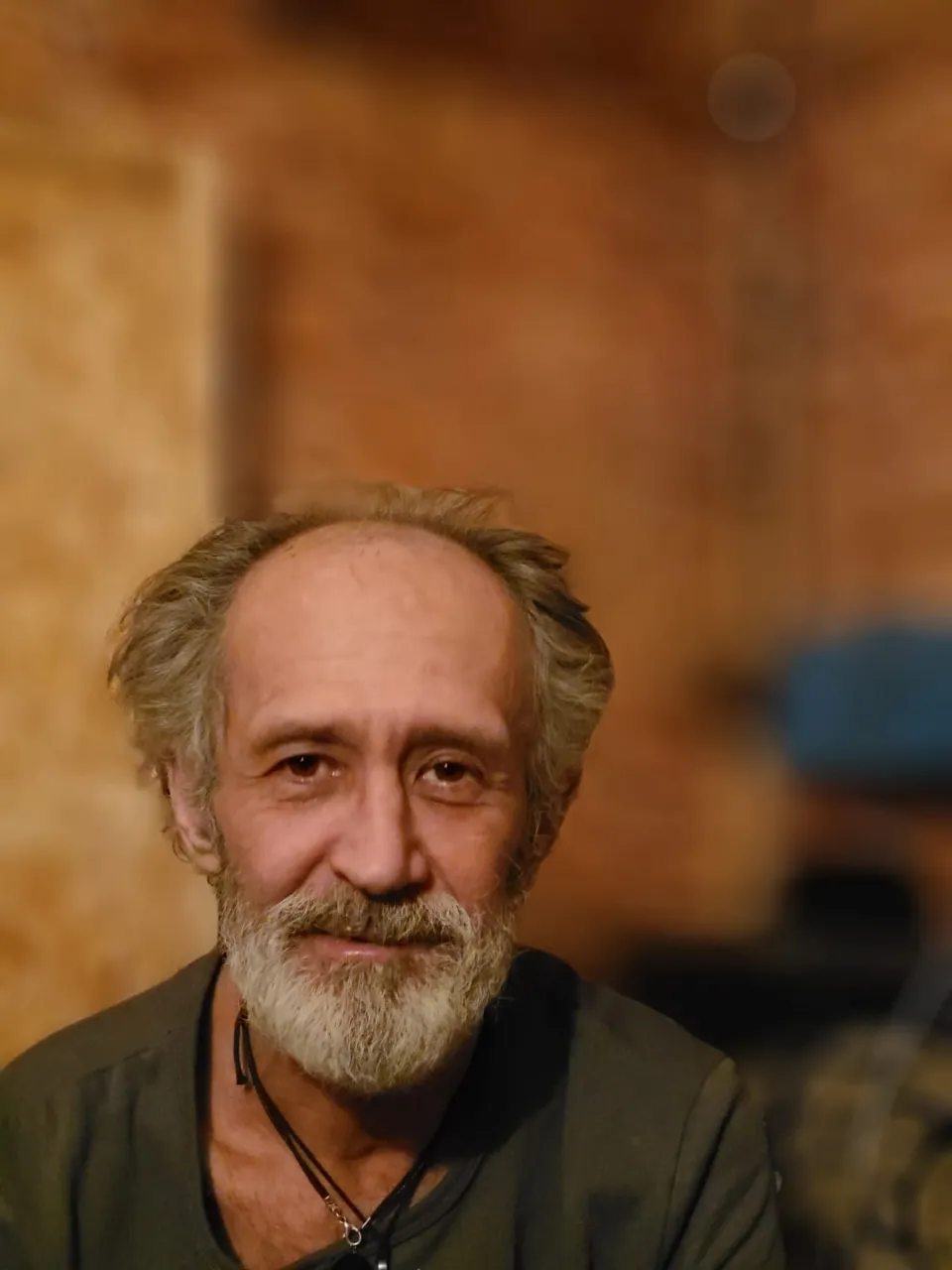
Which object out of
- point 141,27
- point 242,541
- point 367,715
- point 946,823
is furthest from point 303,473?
point 946,823

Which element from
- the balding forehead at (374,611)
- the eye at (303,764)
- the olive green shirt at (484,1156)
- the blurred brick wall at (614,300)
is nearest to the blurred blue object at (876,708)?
the blurred brick wall at (614,300)

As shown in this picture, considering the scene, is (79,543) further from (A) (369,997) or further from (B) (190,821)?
(A) (369,997)

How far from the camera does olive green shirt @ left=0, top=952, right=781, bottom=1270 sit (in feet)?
2.49

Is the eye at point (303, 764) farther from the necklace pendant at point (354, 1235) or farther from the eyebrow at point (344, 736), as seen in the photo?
the necklace pendant at point (354, 1235)

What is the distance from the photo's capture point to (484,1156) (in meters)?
0.81

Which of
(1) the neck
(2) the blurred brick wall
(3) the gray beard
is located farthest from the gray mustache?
(2) the blurred brick wall

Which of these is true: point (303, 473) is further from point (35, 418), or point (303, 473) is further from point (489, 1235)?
point (489, 1235)

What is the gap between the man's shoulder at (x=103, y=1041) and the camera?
80cm

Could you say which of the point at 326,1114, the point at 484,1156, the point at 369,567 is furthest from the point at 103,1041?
the point at 369,567

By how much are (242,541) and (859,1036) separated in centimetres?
94

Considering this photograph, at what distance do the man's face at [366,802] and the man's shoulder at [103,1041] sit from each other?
0.09 m

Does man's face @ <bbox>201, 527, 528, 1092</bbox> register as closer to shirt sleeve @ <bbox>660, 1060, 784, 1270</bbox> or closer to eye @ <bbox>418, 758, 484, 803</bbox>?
eye @ <bbox>418, 758, 484, 803</bbox>

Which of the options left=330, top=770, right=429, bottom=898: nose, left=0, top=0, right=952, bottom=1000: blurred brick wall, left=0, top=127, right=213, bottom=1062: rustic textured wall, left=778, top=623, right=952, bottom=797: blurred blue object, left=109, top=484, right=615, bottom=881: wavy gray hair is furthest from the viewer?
left=778, top=623, right=952, bottom=797: blurred blue object

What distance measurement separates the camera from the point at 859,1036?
1367 mm
